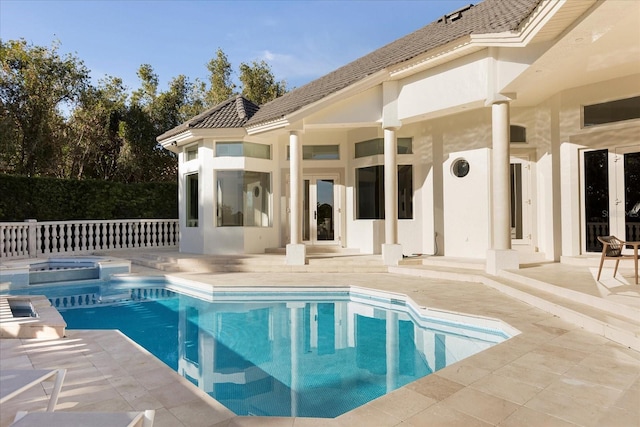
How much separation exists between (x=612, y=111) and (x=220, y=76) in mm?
20720

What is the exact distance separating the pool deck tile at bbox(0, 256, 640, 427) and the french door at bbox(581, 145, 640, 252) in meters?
4.03

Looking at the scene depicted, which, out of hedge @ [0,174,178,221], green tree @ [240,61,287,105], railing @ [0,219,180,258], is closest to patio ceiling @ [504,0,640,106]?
railing @ [0,219,180,258]

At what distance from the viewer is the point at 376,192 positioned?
11.0 m

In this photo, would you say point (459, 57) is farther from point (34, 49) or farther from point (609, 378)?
point (34, 49)

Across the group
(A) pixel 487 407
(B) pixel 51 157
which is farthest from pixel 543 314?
(B) pixel 51 157

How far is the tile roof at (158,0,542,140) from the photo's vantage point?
738cm

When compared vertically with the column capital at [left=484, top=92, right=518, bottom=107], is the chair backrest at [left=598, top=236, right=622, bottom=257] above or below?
below

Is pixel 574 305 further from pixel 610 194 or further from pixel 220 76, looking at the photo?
pixel 220 76

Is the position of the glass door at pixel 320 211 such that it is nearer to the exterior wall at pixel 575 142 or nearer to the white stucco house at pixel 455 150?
the white stucco house at pixel 455 150

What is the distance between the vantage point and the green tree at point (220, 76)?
23.2m

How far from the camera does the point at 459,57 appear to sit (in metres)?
7.75

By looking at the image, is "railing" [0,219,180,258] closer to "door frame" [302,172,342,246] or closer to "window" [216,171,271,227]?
"window" [216,171,271,227]

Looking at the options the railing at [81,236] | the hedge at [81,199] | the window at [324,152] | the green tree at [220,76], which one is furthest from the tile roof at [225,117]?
the green tree at [220,76]

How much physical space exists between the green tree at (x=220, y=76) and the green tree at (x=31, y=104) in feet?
26.1
